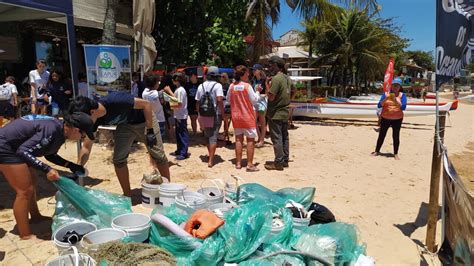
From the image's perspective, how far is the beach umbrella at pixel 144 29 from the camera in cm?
741

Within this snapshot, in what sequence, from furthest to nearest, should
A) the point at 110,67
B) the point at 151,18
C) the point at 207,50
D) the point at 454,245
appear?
the point at 207,50
the point at 151,18
the point at 110,67
the point at 454,245

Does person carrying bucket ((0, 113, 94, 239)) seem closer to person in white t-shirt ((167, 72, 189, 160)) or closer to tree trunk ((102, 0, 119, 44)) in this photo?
person in white t-shirt ((167, 72, 189, 160))

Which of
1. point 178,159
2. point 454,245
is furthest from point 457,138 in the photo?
point 454,245

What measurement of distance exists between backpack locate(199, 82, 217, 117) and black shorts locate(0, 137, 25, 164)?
3292 mm

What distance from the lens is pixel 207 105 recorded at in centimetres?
623

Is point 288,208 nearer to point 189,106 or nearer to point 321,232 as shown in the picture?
point 321,232

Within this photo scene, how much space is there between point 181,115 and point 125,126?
224cm

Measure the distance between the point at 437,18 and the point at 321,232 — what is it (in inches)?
82.1

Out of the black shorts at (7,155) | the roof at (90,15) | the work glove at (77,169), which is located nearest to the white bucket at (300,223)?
the work glove at (77,169)

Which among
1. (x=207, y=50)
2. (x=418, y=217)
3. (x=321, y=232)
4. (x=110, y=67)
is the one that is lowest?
(x=418, y=217)

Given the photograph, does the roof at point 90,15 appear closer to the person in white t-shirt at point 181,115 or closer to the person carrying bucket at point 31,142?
the person in white t-shirt at point 181,115

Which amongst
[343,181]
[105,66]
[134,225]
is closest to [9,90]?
[105,66]

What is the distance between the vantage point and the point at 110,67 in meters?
6.24

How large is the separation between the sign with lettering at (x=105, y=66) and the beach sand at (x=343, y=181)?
1.26 m
